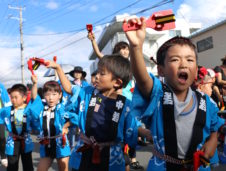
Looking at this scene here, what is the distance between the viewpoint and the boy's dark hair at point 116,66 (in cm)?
244

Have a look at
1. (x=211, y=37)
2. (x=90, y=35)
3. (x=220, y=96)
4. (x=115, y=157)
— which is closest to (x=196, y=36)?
(x=211, y=37)

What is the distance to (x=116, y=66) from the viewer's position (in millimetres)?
2465

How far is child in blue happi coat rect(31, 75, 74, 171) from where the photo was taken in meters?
3.61

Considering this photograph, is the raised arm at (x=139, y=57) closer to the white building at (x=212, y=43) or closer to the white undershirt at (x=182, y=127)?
the white undershirt at (x=182, y=127)

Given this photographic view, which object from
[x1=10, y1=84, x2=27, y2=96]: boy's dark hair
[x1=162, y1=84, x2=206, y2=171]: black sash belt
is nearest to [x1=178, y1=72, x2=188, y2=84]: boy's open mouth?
[x1=162, y1=84, x2=206, y2=171]: black sash belt

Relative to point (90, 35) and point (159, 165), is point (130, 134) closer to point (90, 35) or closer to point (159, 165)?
point (159, 165)

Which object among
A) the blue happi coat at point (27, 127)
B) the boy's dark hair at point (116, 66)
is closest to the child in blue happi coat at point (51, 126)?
the blue happi coat at point (27, 127)

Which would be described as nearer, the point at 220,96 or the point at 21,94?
the point at 21,94

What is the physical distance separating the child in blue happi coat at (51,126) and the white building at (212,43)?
41.5 ft

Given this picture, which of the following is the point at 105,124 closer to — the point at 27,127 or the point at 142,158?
the point at 27,127

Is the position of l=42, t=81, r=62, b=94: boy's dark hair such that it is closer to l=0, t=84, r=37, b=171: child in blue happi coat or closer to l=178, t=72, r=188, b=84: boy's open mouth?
l=0, t=84, r=37, b=171: child in blue happi coat

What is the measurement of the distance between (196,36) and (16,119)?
15.5m

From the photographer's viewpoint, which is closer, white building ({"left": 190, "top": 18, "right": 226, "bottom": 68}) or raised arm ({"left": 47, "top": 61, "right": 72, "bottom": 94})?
raised arm ({"left": 47, "top": 61, "right": 72, "bottom": 94})

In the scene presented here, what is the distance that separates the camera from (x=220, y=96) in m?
5.40
